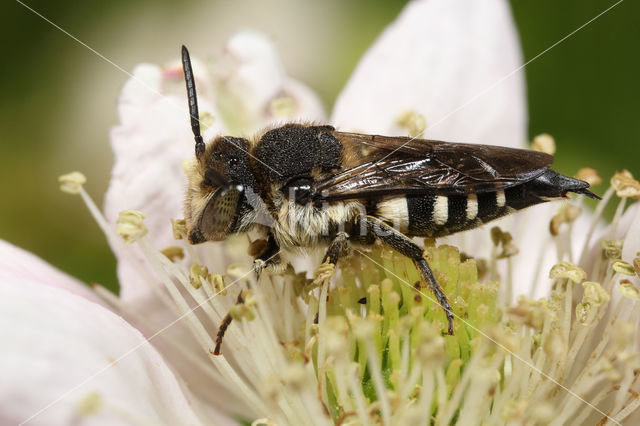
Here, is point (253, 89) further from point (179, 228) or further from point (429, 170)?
point (429, 170)

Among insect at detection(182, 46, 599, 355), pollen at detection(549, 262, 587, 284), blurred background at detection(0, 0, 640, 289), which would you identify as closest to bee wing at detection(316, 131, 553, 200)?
insect at detection(182, 46, 599, 355)

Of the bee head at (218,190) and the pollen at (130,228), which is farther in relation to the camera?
the pollen at (130,228)

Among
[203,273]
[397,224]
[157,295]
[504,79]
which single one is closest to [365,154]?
[397,224]

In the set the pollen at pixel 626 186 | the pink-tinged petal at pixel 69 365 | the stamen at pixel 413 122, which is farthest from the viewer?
the stamen at pixel 413 122

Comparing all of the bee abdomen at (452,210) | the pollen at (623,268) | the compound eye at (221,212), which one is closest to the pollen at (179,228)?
the compound eye at (221,212)

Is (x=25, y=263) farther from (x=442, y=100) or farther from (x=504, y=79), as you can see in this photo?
(x=504, y=79)

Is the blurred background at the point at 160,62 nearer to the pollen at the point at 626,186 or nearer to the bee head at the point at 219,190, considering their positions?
the pollen at the point at 626,186

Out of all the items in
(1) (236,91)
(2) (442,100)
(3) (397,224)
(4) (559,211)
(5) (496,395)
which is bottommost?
(5) (496,395)
